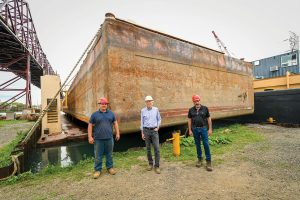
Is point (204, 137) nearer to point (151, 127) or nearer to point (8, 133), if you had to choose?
point (151, 127)

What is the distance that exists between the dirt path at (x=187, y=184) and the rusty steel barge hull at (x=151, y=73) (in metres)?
3.08

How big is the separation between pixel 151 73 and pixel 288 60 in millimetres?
26595

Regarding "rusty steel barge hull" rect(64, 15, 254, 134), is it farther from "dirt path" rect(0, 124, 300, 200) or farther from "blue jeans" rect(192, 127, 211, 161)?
"blue jeans" rect(192, 127, 211, 161)

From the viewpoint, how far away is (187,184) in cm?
401

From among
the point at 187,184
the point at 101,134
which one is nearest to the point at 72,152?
the point at 101,134

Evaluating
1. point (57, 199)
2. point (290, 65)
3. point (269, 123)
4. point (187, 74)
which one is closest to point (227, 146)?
point (187, 74)

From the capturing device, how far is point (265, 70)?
27766 mm

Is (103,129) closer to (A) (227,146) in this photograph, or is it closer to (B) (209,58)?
(A) (227,146)

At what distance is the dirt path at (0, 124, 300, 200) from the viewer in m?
3.54

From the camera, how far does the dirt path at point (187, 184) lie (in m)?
3.54

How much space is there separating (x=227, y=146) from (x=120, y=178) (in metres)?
4.94

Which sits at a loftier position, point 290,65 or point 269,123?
point 290,65

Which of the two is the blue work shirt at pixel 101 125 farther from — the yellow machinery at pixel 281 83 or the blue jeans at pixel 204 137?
the yellow machinery at pixel 281 83

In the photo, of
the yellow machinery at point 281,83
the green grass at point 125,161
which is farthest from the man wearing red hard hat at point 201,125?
the yellow machinery at point 281,83
